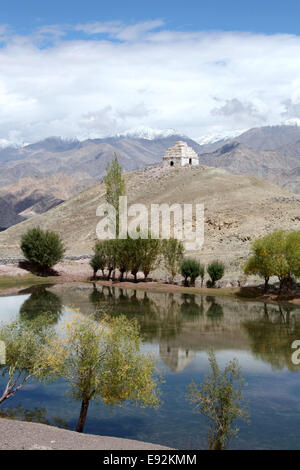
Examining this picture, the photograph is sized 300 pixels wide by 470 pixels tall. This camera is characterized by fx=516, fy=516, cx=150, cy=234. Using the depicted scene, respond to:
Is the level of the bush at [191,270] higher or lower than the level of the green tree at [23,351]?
higher

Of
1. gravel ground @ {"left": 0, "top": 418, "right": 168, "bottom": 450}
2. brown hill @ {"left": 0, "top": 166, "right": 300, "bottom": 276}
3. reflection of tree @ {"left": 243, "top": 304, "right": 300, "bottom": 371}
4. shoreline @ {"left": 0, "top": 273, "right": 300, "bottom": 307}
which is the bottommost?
gravel ground @ {"left": 0, "top": 418, "right": 168, "bottom": 450}

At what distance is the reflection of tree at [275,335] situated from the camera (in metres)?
35.4

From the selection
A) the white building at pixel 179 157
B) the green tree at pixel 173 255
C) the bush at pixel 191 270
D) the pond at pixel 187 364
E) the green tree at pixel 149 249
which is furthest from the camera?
the white building at pixel 179 157

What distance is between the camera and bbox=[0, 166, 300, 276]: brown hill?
84.4m

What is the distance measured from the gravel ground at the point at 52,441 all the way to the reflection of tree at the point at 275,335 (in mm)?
15816

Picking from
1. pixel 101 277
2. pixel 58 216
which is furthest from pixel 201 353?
pixel 58 216

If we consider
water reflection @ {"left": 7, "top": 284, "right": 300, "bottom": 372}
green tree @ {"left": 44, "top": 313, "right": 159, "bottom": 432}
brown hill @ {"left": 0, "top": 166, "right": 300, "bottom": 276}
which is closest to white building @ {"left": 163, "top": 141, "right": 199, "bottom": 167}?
brown hill @ {"left": 0, "top": 166, "right": 300, "bottom": 276}

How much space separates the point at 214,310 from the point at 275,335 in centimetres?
1160

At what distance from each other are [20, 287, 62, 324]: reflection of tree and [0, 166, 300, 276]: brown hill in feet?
77.3

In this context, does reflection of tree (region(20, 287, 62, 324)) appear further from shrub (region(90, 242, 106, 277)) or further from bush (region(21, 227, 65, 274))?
shrub (region(90, 242, 106, 277))

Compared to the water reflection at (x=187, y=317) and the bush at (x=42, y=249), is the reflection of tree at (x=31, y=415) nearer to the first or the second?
the water reflection at (x=187, y=317)

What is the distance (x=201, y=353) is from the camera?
36312mm

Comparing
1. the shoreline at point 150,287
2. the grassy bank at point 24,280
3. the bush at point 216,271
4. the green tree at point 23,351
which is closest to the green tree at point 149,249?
the shoreline at point 150,287

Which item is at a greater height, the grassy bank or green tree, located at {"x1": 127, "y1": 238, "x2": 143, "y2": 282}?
green tree, located at {"x1": 127, "y1": 238, "x2": 143, "y2": 282}
